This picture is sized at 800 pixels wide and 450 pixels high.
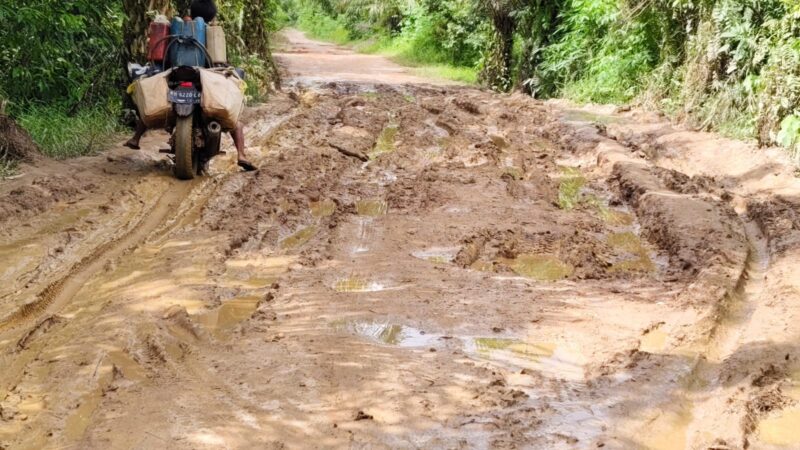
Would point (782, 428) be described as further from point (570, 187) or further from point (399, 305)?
point (570, 187)

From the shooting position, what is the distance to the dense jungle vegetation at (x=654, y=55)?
919cm

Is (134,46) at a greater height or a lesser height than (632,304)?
greater

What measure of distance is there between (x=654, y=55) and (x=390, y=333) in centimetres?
1104

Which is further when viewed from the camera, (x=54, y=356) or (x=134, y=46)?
(x=134, y=46)

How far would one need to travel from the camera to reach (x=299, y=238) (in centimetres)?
612

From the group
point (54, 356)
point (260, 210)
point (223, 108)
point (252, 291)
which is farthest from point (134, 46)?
point (54, 356)

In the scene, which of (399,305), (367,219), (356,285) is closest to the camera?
(399,305)

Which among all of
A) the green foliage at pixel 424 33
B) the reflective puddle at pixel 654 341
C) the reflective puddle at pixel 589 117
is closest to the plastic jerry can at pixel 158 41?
the reflective puddle at pixel 654 341

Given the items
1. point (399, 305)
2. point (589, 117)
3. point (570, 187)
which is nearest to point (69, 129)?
point (570, 187)

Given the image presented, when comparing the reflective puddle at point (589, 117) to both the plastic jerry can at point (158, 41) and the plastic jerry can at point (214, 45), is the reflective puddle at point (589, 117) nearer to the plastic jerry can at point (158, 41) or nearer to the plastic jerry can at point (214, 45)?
the plastic jerry can at point (214, 45)

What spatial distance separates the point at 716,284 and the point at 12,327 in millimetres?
4151

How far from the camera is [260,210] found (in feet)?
21.9

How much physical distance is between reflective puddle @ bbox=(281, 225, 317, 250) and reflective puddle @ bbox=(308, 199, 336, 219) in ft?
1.22

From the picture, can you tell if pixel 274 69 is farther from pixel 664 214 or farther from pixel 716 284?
pixel 716 284
